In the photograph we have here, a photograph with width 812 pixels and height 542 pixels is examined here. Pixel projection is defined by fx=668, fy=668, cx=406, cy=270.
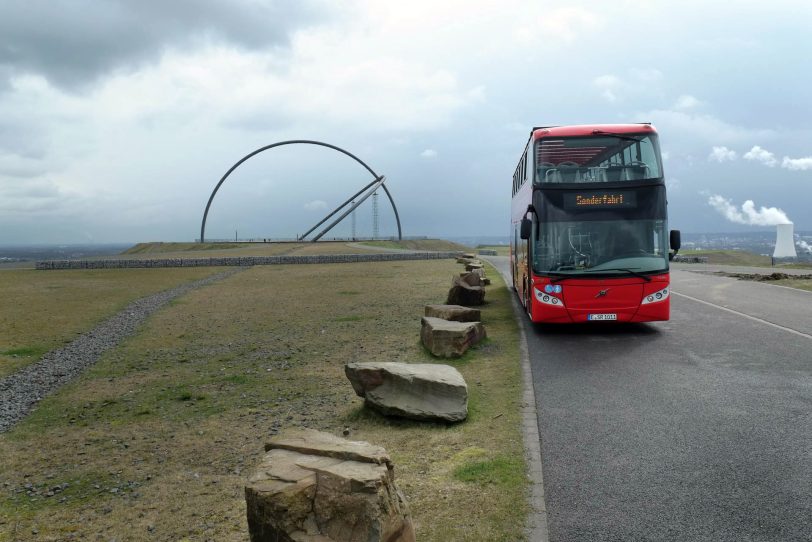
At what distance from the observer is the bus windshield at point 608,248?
1369 cm

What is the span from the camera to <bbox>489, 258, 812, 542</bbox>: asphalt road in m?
5.16

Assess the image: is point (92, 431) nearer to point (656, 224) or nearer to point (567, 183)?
point (567, 183)

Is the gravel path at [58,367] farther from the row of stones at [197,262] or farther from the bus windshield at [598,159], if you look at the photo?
the row of stones at [197,262]

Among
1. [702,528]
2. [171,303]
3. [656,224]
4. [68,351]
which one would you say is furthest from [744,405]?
[171,303]

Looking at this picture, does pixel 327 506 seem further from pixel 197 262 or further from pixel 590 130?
pixel 197 262

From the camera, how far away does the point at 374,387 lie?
8453 mm

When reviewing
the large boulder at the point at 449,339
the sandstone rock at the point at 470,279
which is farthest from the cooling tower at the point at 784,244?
the large boulder at the point at 449,339

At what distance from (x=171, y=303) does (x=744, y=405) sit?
19.1 metres

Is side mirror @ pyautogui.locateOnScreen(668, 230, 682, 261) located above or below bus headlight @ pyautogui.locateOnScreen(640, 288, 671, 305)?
above

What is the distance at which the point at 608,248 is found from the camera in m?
13.8

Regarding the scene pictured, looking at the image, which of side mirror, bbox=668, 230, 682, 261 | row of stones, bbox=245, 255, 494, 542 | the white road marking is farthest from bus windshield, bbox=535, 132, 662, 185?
row of stones, bbox=245, 255, 494, 542

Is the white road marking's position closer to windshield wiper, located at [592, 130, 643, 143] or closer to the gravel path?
windshield wiper, located at [592, 130, 643, 143]

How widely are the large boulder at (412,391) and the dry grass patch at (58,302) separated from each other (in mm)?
8032

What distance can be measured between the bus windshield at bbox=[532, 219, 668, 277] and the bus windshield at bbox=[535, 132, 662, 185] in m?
0.96
